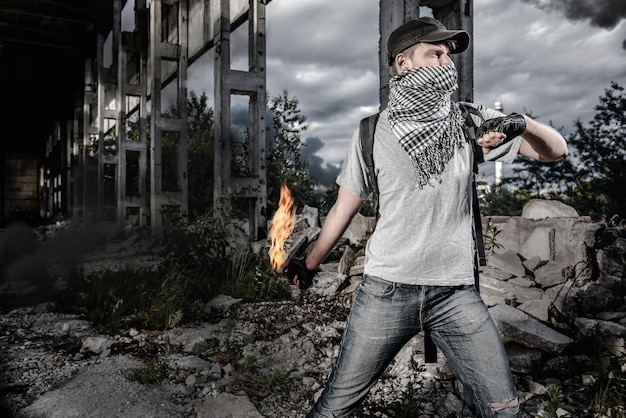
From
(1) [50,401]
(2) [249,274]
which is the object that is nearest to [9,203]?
(2) [249,274]

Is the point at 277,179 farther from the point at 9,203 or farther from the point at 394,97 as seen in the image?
the point at 9,203

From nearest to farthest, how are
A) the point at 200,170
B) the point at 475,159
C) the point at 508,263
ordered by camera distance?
the point at 475,159
the point at 508,263
the point at 200,170

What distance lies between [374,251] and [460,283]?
0.35 meters

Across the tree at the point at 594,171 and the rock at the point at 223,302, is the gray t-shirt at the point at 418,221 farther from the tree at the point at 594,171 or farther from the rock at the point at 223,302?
the tree at the point at 594,171

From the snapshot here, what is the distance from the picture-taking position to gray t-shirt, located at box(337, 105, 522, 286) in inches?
70.0

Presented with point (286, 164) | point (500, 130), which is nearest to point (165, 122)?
point (286, 164)

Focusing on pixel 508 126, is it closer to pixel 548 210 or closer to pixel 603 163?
pixel 548 210

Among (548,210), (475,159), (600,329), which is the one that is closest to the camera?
(475,159)

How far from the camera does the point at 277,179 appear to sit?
8641 mm

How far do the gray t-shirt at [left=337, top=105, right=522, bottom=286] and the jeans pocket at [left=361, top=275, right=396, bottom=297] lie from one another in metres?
0.02

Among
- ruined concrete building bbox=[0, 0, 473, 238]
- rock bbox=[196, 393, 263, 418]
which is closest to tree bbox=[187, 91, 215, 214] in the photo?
ruined concrete building bbox=[0, 0, 473, 238]

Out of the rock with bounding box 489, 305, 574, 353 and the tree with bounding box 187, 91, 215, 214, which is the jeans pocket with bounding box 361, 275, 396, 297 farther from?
the tree with bounding box 187, 91, 215, 214

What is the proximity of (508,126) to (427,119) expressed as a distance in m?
0.31

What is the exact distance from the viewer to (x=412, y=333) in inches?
73.0
